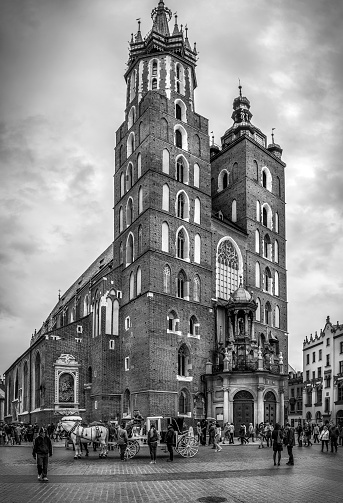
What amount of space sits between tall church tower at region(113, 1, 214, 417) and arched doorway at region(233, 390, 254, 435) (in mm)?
2712

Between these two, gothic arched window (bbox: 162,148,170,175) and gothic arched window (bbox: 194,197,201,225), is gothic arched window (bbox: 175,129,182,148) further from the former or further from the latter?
gothic arched window (bbox: 194,197,201,225)

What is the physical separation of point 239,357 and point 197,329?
12.6 ft

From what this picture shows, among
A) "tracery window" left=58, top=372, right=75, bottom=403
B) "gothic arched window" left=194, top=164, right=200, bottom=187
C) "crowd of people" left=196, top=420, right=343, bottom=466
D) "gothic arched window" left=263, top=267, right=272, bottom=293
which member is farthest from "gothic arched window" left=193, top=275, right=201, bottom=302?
"tracery window" left=58, top=372, right=75, bottom=403

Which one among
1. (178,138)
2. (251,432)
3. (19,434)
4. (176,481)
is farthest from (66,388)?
(176,481)

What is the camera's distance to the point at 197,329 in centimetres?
4734

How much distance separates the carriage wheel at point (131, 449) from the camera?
26094 millimetres

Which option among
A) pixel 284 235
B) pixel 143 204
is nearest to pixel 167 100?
pixel 143 204

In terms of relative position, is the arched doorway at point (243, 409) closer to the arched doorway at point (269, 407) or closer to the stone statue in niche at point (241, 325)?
the arched doorway at point (269, 407)

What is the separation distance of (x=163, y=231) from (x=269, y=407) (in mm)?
15480

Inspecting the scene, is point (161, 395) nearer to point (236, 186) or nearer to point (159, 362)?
point (159, 362)

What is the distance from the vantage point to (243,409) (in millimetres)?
44719

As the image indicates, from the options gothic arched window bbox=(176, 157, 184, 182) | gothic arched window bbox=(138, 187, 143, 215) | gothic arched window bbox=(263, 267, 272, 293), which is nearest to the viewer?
gothic arched window bbox=(138, 187, 143, 215)

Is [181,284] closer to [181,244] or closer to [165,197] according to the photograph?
[181,244]

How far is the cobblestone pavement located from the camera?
49.3 feet
